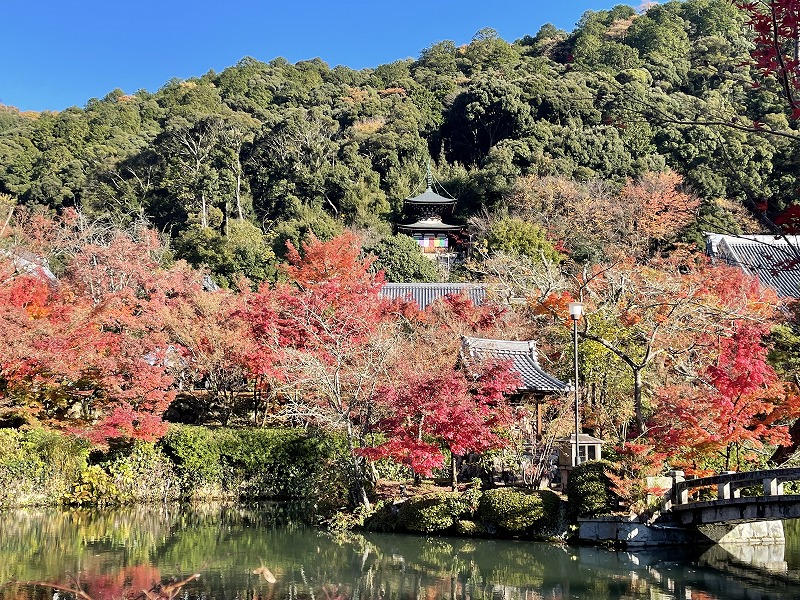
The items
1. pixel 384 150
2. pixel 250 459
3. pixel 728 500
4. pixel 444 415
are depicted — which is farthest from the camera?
pixel 384 150

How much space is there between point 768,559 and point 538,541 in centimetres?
325

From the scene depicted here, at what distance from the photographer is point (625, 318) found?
588 inches

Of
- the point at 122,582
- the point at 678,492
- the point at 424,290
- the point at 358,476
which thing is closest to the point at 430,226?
the point at 424,290


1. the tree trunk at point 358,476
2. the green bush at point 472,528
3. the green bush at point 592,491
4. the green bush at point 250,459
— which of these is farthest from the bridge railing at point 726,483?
the green bush at point 250,459

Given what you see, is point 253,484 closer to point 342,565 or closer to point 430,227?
point 342,565

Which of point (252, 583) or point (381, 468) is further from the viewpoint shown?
point (381, 468)

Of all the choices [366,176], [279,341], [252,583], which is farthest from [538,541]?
[366,176]

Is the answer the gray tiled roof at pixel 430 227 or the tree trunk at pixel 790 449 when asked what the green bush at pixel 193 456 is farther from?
the gray tiled roof at pixel 430 227

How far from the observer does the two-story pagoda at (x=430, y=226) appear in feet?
113

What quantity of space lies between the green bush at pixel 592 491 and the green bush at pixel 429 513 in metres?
1.86

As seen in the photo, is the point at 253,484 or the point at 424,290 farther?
the point at 424,290

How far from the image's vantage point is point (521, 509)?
1156cm

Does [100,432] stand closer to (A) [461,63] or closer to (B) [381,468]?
(B) [381,468]

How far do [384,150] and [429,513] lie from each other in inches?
1123
